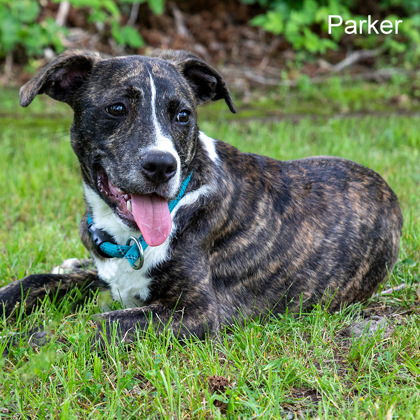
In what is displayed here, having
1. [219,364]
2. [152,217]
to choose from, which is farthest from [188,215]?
[219,364]

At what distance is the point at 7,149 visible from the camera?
6836 mm

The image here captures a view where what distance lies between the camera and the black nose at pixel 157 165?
3033mm

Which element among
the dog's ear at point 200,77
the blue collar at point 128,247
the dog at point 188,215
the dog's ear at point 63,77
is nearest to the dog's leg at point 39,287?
the dog at point 188,215

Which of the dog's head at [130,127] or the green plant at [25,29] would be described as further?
the green plant at [25,29]

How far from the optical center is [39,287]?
3637 millimetres

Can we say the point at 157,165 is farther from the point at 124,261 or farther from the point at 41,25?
the point at 41,25

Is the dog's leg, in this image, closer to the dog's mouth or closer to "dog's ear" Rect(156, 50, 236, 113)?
the dog's mouth

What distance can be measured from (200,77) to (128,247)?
119 centimetres

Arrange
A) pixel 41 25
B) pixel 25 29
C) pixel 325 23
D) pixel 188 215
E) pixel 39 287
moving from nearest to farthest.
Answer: pixel 188 215 < pixel 39 287 < pixel 25 29 < pixel 41 25 < pixel 325 23

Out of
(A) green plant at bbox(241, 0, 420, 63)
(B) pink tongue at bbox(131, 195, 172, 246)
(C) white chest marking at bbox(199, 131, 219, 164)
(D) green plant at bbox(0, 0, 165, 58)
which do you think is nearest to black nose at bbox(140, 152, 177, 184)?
(B) pink tongue at bbox(131, 195, 172, 246)

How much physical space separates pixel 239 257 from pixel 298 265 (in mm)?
386

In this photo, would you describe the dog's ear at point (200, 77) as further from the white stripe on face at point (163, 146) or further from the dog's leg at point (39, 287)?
the dog's leg at point (39, 287)

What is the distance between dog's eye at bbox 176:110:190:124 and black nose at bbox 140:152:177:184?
15.3 inches

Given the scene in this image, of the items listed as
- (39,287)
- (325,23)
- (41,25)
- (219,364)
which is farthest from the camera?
(325,23)
